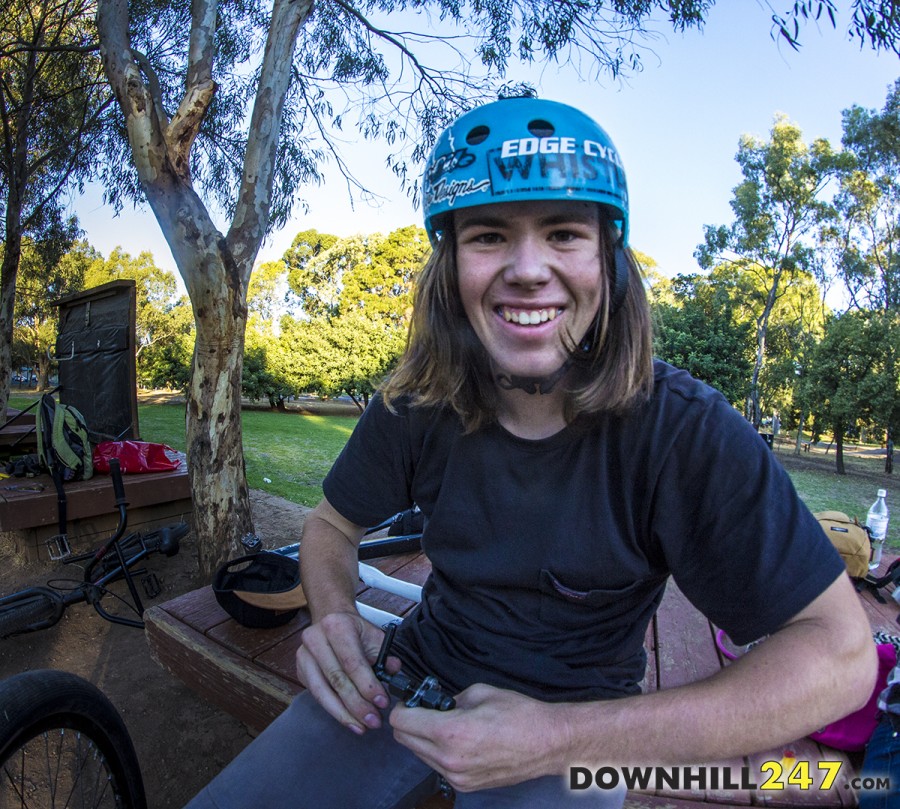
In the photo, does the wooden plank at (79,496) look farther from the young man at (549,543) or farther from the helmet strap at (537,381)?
the helmet strap at (537,381)

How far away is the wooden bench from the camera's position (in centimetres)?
440

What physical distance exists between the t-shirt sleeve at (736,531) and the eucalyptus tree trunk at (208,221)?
12.0 ft

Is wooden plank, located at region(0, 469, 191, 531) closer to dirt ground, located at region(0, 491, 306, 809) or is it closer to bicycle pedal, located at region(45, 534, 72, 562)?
bicycle pedal, located at region(45, 534, 72, 562)

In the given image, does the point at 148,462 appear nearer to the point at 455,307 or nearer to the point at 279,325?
the point at 455,307

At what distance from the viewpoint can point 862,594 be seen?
290 cm

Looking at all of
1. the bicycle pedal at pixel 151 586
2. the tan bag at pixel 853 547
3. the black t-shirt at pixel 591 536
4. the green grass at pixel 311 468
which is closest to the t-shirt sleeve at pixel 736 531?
the black t-shirt at pixel 591 536

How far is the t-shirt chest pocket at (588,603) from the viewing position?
1.25m

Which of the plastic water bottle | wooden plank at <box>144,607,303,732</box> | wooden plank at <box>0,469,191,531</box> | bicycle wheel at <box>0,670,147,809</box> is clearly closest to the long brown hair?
bicycle wheel at <box>0,670,147,809</box>

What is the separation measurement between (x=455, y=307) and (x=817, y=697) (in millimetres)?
1172

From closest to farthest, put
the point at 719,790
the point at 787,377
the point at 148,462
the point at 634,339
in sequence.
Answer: the point at 634,339 → the point at 719,790 → the point at 148,462 → the point at 787,377

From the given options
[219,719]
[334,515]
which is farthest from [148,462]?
[334,515]

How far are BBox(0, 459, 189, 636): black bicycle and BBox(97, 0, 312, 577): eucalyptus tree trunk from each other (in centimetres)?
37

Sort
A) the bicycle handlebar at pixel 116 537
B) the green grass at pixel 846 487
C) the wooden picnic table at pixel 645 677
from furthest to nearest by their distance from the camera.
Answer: the green grass at pixel 846 487
the bicycle handlebar at pixel 116 537
the wooden picnic table at pixel 645 677

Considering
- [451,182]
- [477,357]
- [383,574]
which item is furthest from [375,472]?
[383,574]
